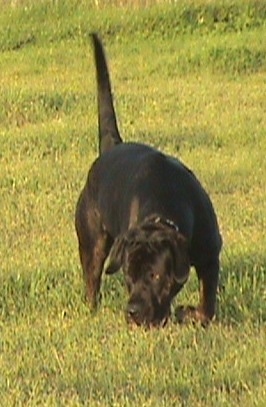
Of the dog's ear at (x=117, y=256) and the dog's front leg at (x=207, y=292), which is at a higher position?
the dog's ear at (x=117, y=256)

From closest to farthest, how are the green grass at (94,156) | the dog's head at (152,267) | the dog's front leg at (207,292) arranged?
the green grass at (94,156) → the dog's head at (152,267) → the dog's front leg at (207,292)

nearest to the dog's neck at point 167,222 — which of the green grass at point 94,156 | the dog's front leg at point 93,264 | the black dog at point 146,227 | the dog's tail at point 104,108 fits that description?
the black dog at point 146,227

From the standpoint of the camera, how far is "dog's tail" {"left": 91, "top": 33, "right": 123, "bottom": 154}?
6.09m

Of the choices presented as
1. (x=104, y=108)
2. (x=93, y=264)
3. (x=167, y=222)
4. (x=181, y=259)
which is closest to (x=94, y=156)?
(x=104, y=108)

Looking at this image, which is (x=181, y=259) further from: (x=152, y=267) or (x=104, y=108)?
(x=104, y=108)

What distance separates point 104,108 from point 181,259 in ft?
5.08

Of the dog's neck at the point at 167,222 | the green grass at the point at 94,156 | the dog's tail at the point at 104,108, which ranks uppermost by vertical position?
the dog's tail at the point at 104,108

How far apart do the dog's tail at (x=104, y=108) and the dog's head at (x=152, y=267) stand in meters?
1.23

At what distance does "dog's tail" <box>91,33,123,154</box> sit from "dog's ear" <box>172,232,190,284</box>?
1.24 m

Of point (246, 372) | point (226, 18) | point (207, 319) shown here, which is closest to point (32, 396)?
point (246, 372)

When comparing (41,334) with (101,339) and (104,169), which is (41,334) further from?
(104,169)

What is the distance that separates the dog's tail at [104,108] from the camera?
6.09 metres

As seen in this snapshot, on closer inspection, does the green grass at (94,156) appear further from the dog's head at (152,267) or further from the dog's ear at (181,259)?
the dog's ear at (181,259)

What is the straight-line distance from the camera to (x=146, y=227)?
16.0ft
